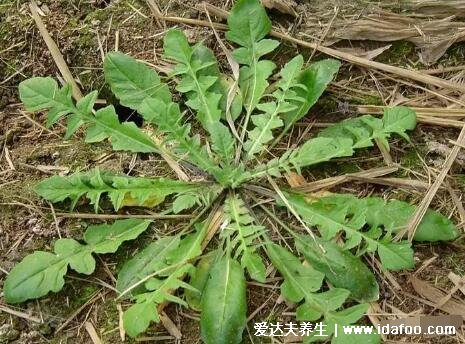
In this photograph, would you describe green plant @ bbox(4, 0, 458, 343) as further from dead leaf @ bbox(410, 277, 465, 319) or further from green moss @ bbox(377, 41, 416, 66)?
green moss @ bbox(377, 41, 416, 66)

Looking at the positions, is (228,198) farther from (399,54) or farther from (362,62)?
(399,54)

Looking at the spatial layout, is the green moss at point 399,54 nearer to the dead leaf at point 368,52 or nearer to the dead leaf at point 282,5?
the dead leaf at point 368,52

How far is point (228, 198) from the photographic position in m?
2.17

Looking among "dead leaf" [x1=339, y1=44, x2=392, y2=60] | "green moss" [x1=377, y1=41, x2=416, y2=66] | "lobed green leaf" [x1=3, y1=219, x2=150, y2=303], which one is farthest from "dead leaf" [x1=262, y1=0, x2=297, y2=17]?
"lobed green leaf" [x1=3, y1=219, x2=150, y2=303]

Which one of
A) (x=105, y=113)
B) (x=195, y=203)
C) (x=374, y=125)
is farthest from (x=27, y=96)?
(x=374, y=125)

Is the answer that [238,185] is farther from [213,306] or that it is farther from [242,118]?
[213,306]

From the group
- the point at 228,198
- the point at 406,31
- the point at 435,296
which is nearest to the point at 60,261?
the point at 228,198

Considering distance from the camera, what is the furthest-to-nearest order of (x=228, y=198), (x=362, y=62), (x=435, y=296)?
(x=362, y=62) < (x=228, y=198) < (x=435, y=296)

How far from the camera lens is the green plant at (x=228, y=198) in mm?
1971

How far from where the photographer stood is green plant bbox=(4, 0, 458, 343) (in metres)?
1.97

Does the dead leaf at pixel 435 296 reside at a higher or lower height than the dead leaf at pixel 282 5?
lower

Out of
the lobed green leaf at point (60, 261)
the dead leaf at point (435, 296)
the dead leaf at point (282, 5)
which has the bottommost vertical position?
the dead leaf at point (435, 296)

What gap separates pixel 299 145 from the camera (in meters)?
2.26

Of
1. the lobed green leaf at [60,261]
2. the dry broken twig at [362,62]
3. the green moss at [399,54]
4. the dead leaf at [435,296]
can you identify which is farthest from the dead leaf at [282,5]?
the dead leaf at [435,296]
